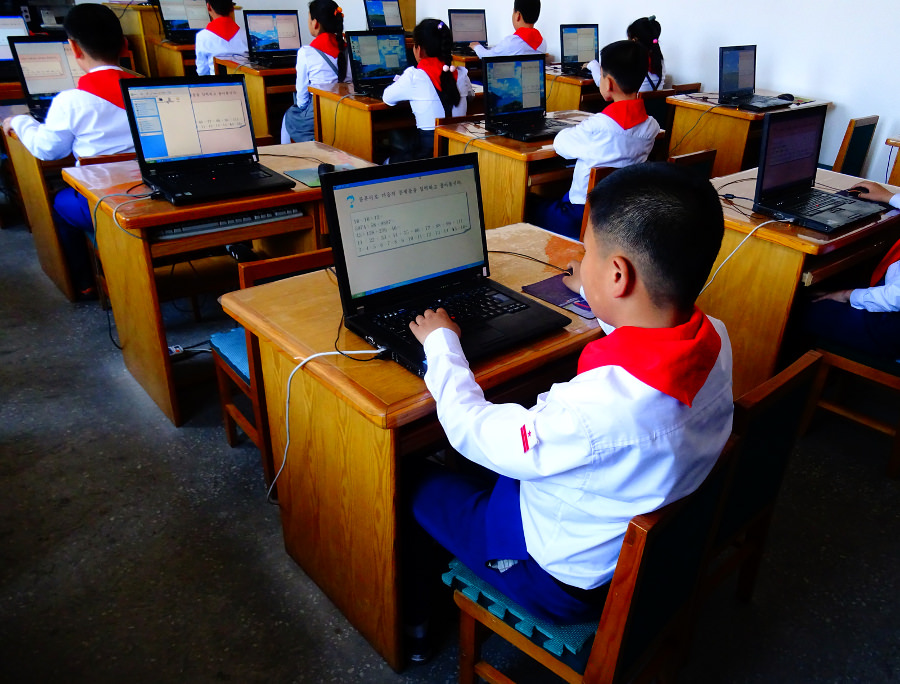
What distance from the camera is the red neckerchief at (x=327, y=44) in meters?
4.61

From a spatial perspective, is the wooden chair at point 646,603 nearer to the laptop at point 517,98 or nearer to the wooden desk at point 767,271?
the wooden desk at point 767,271

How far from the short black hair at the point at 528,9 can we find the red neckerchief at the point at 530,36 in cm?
7

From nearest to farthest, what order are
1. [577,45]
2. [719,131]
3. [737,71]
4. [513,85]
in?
[513,85] < [719,131] < [737,71] < [577,45]

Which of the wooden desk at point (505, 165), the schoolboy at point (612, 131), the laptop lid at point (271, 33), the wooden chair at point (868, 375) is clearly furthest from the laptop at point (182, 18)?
the wooden chair at point (868, 375)

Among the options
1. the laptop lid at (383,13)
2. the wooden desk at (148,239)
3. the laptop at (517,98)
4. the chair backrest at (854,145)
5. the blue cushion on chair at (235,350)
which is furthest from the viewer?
the laptop lid at (383,13)

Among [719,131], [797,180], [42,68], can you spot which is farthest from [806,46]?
[42,68]

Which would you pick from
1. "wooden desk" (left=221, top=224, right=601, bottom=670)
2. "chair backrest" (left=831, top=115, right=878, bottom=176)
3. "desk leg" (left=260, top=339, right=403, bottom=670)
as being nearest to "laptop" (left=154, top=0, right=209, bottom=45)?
"chair backrest" (left=831, top=115, right=878, bottom=176)

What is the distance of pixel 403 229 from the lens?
55.2 inches

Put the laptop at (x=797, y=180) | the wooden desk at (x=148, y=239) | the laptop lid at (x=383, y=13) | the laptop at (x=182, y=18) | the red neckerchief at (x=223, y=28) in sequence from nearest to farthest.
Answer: the wooden desk at (x=148, y=239) → the laptop at (x=797, y=180) → the red neckerchief at (x=223, y=28) → the laptop at (x=182, y=18) → the laptop lid at (x=383, y=13)

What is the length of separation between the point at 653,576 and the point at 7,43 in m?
4.86

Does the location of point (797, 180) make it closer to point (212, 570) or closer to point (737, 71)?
point (212, 570)

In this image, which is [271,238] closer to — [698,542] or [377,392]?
[377,392]

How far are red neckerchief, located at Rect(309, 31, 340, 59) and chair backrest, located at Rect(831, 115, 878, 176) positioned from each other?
10.7 feet

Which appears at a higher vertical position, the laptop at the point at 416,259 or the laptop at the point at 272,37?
the laptop at the point at 272,37
